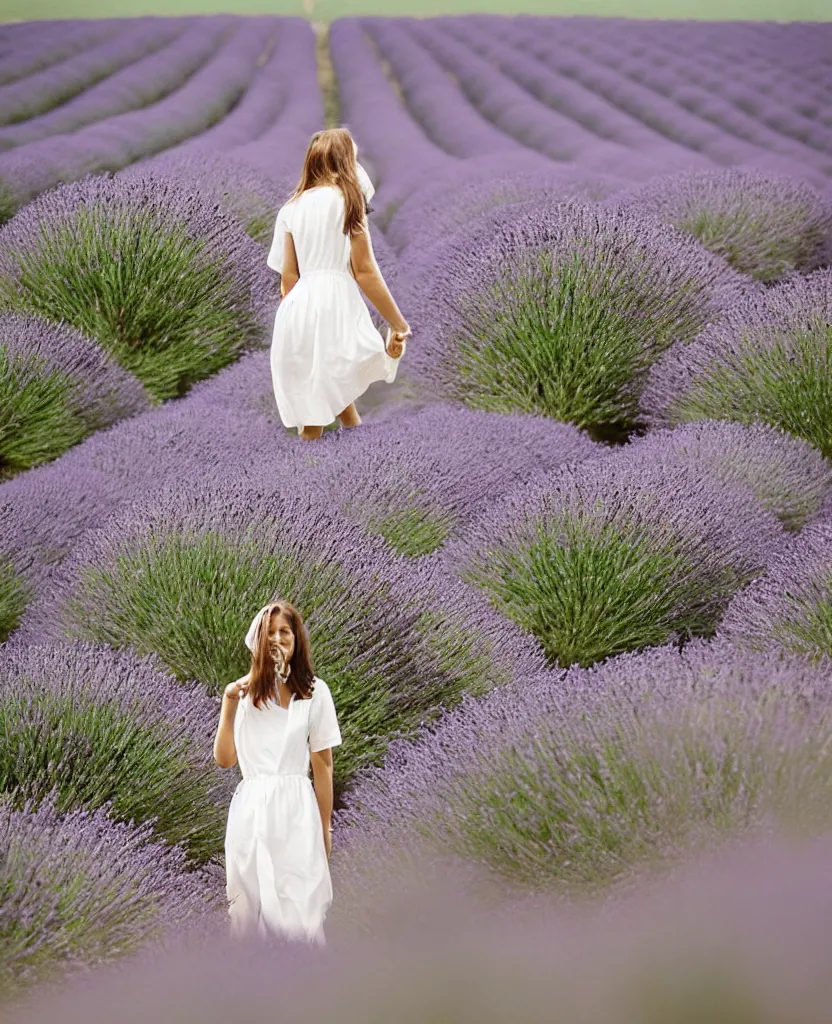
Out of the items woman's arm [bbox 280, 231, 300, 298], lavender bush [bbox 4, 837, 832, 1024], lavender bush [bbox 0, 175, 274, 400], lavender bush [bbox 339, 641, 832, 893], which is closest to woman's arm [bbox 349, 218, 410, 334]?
woman's arm [bbox 280, 231, 300, 298]

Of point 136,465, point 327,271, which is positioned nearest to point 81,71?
point 136,465

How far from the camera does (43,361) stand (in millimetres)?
2857

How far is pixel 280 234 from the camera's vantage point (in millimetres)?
2100

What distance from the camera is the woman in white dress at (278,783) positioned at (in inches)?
59.7

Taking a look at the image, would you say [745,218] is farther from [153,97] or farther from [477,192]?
[153,97]

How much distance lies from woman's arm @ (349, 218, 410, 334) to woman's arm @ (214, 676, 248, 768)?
0.84m

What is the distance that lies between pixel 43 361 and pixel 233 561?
3.98ft

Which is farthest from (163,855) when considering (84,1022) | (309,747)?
(84,1022)

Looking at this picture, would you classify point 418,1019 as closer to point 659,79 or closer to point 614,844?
point 614,844

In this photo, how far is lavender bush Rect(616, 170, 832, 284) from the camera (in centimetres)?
306

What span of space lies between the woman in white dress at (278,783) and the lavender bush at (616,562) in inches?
29.3

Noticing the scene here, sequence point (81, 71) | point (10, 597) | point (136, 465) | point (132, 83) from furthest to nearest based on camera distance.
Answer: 1. point (132, 83)
2. point (81, 71)
3. point (136, 465)
4. point (10, 597)

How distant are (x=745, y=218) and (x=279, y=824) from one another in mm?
2311

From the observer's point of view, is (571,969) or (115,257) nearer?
(571,969)
